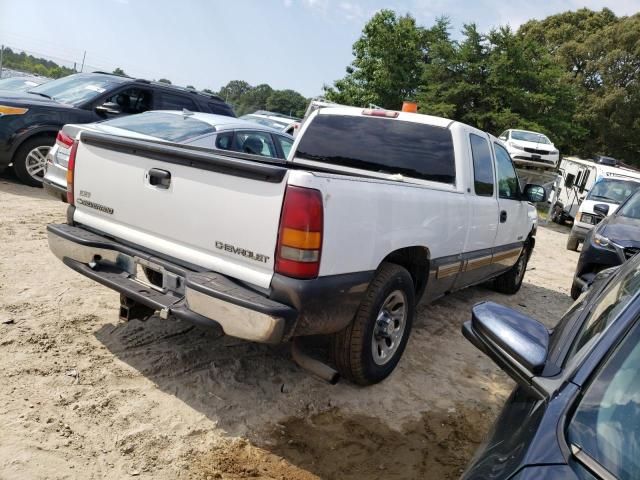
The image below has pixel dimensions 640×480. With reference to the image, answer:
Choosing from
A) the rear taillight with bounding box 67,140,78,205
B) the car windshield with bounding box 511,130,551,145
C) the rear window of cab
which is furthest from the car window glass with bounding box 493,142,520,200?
the car windshield with bounding box 511,130,551,145

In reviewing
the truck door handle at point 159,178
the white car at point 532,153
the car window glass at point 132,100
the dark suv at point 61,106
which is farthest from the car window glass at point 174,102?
the white car at point 532,153

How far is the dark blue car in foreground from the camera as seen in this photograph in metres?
1.37

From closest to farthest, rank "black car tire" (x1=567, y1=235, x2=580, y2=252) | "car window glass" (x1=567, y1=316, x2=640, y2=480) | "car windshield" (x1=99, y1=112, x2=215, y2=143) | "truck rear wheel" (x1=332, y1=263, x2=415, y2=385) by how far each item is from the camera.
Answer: "car window glass" (x1=567, y1=316, x2=640, y2=480) < "truck rear wheel" (x1=332, y1=263, x2=415, y2=385) < "car windshield" (x1=99, y1=112, x2=215, y2=143) < "black car tire" (x1=567, y1=235, x2=580, y2=252)

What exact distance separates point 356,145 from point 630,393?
11.9 ft

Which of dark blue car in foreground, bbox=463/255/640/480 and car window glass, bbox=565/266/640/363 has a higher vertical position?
car window glass, bbox=565/266/640/363

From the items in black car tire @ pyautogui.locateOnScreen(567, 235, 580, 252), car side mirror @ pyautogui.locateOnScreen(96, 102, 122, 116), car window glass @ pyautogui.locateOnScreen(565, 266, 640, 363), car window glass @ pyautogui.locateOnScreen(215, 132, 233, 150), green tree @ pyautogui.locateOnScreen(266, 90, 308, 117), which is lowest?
black car tire @ pyautogui.locateOnScreen(567, 235, 580, 252)

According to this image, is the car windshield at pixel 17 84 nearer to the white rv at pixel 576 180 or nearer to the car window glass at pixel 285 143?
the car window glass at pixel 285 143

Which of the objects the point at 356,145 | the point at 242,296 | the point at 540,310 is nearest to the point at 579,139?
the point at 540,310

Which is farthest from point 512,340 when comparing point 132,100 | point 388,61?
point 388,61

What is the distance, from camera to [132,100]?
9.17 m

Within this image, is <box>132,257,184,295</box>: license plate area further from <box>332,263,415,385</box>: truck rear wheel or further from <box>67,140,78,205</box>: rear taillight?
<box>332,263,415,385</box>: truck rear wheel

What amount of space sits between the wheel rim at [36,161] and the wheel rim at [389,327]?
6580 millimetres

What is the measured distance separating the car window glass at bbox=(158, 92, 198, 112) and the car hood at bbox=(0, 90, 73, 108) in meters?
1.60

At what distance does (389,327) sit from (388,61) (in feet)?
110
